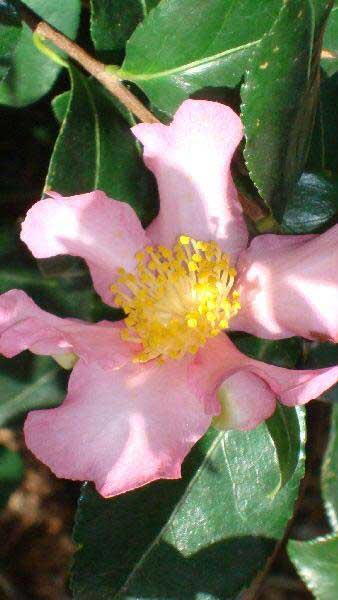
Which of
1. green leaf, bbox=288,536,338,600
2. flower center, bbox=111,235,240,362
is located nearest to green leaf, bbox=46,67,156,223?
flower center, bbox=111,235,240,362

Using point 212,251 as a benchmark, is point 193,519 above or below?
below

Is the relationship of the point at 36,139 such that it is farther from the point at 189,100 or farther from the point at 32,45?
the point at 189,100

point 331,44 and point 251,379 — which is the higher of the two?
point 331,44

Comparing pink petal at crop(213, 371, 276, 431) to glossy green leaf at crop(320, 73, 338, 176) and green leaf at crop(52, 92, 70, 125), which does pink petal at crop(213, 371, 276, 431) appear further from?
green leaf at crop(52, 92, 70, 125)

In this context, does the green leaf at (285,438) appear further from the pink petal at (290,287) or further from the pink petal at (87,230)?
the pink petal at (87,230)

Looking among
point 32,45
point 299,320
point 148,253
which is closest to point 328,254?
point 299,320

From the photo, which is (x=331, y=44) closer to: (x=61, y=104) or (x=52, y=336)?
(x=61, y=104)

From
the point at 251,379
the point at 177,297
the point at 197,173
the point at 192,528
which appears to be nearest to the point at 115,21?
the point at 197,173
